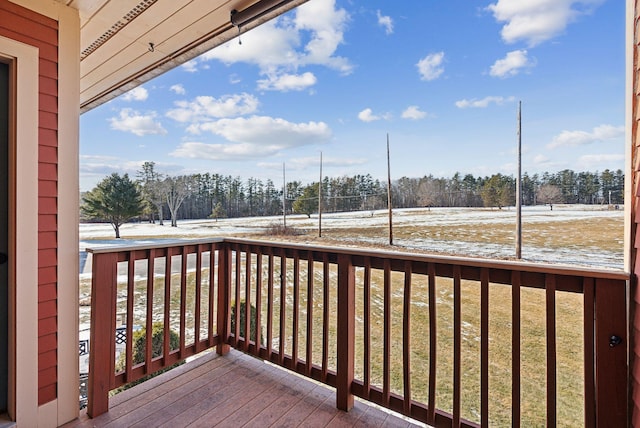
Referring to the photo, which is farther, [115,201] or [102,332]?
[115,201]

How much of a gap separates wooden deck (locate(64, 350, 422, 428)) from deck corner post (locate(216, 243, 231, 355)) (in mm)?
236

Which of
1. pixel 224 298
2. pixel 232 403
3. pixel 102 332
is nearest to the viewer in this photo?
pixel 102 332

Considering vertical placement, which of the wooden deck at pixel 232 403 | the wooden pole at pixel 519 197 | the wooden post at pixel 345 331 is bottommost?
the wooden deck at pixel 232 403

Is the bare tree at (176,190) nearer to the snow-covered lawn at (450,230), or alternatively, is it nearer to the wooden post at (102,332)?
the snow-covered lawn at (450,230)

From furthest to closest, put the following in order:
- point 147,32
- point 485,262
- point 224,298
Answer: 1. point 224,298
2. point 147,32
3. point 485,262

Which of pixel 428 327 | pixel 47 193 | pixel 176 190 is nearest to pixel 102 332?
pixel 47 193

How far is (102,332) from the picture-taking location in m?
1.81

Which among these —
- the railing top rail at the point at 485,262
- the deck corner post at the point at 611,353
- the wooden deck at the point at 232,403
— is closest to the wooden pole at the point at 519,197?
the railing top rail at the point at 485,262

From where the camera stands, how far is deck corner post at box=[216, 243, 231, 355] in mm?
2570

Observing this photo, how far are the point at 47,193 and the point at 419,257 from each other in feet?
6.87

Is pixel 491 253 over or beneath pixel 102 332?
over

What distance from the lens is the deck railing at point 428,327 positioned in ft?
4.19

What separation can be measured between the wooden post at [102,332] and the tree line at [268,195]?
2.13 ft

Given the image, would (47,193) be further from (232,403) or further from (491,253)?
(491,253)
